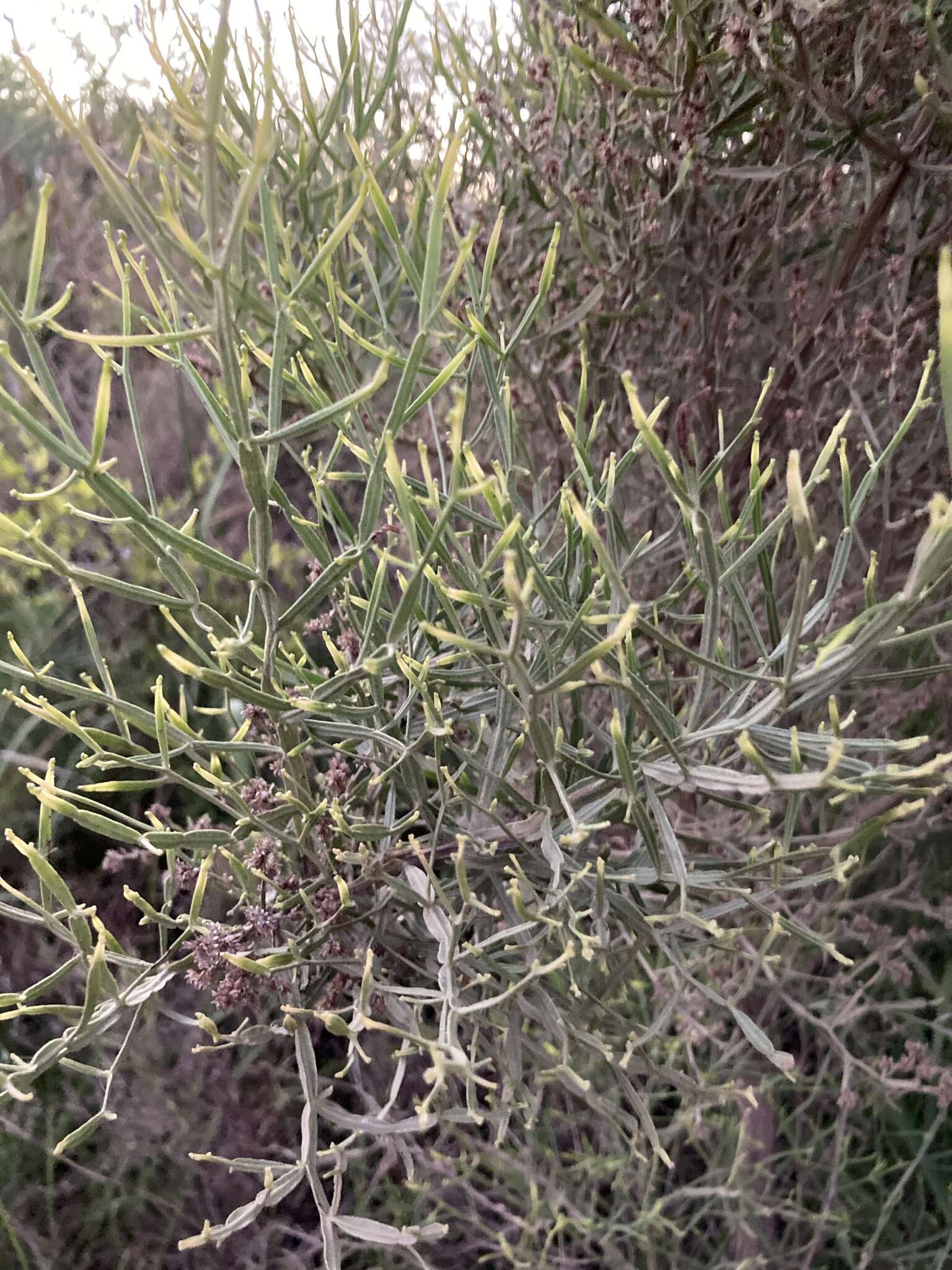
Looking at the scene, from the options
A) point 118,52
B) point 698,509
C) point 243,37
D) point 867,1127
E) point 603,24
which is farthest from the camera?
point 118,52

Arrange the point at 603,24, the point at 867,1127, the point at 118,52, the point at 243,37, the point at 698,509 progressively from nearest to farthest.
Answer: the point at 698,509 < the point at 603,24 < the point at 243,37 < the point at 867,1127 < the point at 118,52

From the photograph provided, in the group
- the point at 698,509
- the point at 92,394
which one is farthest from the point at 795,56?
the point at 92,394

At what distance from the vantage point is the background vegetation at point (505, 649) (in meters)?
0.26

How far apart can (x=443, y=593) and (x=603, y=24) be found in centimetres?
24

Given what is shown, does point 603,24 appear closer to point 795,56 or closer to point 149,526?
point 795,56

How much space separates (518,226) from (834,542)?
11.2 inches

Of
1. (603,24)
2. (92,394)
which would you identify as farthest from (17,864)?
(603,24)

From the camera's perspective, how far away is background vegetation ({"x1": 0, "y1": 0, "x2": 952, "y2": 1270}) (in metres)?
0.26

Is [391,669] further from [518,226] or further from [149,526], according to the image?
[518,226]

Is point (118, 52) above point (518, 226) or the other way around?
above

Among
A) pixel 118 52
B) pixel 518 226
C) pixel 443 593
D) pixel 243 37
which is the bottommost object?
pixel 443 593

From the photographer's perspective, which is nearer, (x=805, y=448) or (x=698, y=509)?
(x=698, y=509)

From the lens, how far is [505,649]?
0.24m

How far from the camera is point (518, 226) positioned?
49 centimetres
